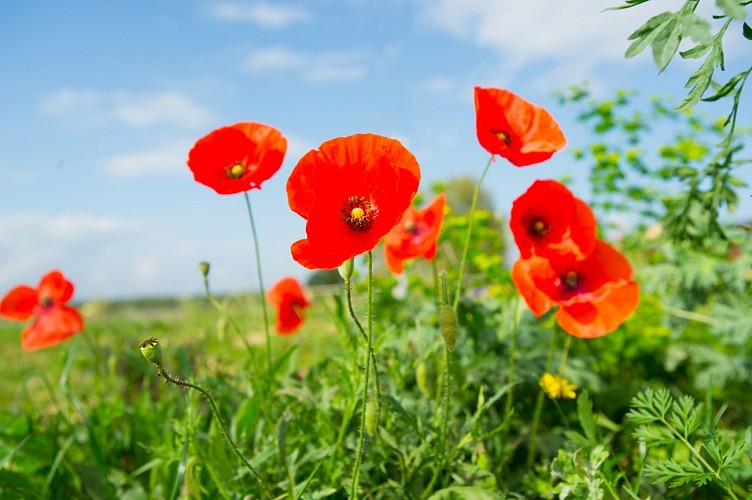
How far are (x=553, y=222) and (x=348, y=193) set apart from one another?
0.62 metres

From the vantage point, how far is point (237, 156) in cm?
139

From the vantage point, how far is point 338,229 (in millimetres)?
976

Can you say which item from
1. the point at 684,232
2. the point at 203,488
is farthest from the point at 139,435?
the point at 684,232

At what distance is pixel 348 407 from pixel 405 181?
0.61 meters

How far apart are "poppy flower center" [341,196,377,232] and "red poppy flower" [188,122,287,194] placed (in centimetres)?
35

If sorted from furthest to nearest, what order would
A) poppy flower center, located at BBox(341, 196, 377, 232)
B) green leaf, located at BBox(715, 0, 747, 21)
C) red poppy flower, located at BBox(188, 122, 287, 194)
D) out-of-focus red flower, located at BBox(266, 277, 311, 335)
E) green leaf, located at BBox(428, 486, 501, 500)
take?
out-of-focus red flower, located at BBox(266, 277, 311, 335)
red poppy flower, located at BBox(188, 122, 287, 194)
green leaf, located at BBox(428, 486, 501, 500)
poppy flower center, located at BBox(341, 196, 377, 232)
green leaf, located at BBox(715, 0, 747, 21)

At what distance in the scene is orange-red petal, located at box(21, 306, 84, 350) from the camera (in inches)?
85.6

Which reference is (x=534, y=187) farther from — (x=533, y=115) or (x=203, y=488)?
(x=203, y=488)

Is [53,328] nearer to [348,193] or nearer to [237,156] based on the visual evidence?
[237,156]

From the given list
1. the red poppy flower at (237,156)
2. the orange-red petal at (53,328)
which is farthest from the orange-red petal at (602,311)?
the orange-red petal at (53,328)

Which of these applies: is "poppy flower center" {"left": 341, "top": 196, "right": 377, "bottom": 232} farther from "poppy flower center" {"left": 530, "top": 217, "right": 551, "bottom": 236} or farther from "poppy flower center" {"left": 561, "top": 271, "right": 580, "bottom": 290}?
"poppy flower center" {"left": 561, "top": 271, "right": 580, "bottom": 290}

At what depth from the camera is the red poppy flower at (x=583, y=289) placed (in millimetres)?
1437

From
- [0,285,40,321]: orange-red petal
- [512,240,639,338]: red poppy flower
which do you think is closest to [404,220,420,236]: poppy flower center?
[512,240,639,338]: red poppy flower

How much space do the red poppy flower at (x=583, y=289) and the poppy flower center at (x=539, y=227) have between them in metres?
0.06
